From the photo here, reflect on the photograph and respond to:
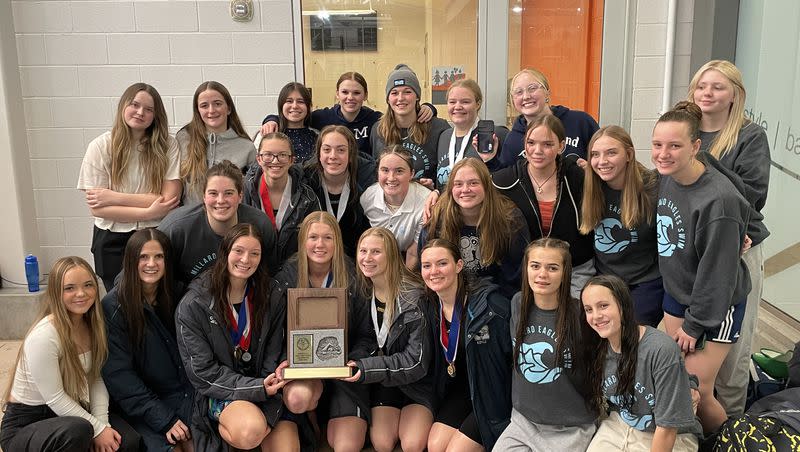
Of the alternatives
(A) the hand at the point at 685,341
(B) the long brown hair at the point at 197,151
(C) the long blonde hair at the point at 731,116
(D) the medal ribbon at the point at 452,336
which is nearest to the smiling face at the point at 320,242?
(D) the medal ribbon at the point at 452,336

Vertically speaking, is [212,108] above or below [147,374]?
above

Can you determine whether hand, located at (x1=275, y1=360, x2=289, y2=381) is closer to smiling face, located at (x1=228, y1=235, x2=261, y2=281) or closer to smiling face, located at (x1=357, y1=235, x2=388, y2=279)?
smiling face, located at (x1=228, y1=235, x2=261, y2=281)

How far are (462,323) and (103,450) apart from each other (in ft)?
5.37

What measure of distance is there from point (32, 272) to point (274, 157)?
2.58 meters

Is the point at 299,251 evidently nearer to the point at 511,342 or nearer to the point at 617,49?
the point at 511,342

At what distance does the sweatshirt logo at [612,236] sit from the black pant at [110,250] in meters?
2.46

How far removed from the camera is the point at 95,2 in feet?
15.8

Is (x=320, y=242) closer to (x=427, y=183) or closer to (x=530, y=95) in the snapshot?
(x=427, y=183)

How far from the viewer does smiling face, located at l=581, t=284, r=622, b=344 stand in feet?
8.60

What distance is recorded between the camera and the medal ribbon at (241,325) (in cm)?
312

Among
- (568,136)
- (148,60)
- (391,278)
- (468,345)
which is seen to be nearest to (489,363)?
(468,345)

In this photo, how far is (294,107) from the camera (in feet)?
13.0

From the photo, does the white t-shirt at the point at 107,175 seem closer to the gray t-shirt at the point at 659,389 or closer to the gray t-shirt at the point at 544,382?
the gray t-shirt at the point at 544,382

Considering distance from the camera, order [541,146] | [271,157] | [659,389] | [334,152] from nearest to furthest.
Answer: [659,389] < [541,146] < [271,157] < [334,152]
